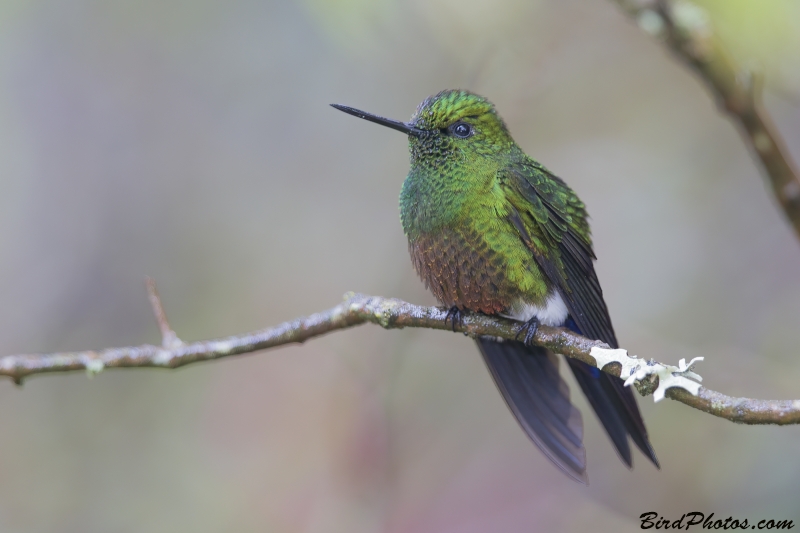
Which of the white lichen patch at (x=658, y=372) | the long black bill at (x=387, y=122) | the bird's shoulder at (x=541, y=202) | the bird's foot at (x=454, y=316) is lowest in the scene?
the white lichen patch at (x=658, y=372)

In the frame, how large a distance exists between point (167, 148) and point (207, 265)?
1296 mm

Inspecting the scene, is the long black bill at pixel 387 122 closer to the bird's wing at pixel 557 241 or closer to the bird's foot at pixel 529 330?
the bird's wing at pixel 557 241

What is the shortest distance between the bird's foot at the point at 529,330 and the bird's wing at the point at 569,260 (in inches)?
6.6

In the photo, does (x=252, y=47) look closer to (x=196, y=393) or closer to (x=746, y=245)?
(x=196, y=393)

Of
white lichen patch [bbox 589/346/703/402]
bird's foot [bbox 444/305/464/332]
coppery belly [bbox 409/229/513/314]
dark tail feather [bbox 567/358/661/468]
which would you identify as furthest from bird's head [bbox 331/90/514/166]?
white lichen patch [bbox 589/346/703/402]

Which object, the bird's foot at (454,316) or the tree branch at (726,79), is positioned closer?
the tree branch at (726,79)

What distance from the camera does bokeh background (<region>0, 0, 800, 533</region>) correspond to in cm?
466

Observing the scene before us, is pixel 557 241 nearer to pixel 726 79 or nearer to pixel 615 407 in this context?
pixel 615 407

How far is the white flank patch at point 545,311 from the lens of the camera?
281 cm

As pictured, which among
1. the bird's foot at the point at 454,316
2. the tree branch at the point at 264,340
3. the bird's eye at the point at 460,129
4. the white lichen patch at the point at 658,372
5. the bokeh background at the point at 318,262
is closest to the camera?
the white lichen patch at the point at 658,372

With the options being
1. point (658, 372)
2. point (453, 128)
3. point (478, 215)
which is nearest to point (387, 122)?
point (453, 128)

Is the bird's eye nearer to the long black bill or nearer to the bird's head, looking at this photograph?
the bird's head

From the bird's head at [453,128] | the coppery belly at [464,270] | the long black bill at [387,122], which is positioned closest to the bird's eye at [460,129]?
the bird's head at [453,128]

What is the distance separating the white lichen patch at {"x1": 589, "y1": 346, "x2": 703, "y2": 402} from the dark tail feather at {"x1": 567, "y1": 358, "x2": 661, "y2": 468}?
2.23 ft
